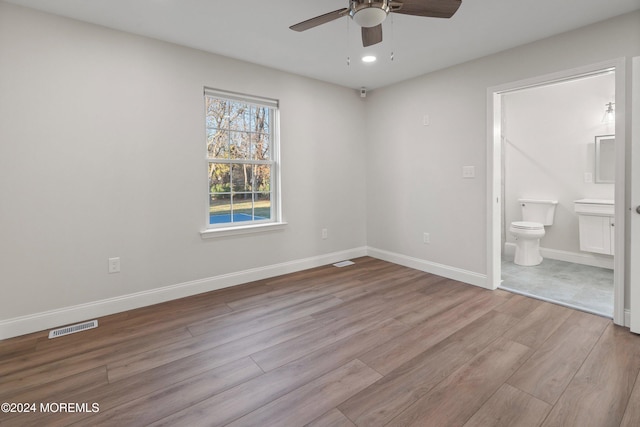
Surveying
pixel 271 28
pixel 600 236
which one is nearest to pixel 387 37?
pixel 271 28

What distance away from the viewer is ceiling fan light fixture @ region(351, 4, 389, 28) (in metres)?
1.71

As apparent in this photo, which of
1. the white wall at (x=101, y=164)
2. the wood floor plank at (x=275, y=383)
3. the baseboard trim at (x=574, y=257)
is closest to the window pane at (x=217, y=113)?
the white wall at (x=101, y=164)

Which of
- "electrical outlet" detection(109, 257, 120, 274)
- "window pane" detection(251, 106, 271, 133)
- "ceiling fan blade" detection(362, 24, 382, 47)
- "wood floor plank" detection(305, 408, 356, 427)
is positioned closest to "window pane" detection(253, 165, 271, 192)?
"window pane" detection(251, 106, 271, 133)

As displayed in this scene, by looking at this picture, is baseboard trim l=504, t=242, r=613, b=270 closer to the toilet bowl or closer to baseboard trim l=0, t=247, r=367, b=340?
the toilet bowl

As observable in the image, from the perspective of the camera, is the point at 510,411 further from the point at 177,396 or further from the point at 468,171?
the point at 468,171

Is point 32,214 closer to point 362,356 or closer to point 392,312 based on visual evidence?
point 362,356

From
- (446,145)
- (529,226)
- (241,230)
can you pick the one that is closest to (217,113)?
(241,230)

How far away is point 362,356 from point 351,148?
10.3 feet

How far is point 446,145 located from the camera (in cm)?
370

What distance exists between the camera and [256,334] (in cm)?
240

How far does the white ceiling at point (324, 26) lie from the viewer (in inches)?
92.1

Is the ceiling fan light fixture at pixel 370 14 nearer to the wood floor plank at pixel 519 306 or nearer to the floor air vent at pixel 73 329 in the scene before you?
the wood floor plank at pixel 519 306

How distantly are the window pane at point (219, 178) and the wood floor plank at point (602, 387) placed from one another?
10.6 feet

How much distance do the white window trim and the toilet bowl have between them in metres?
3.15
